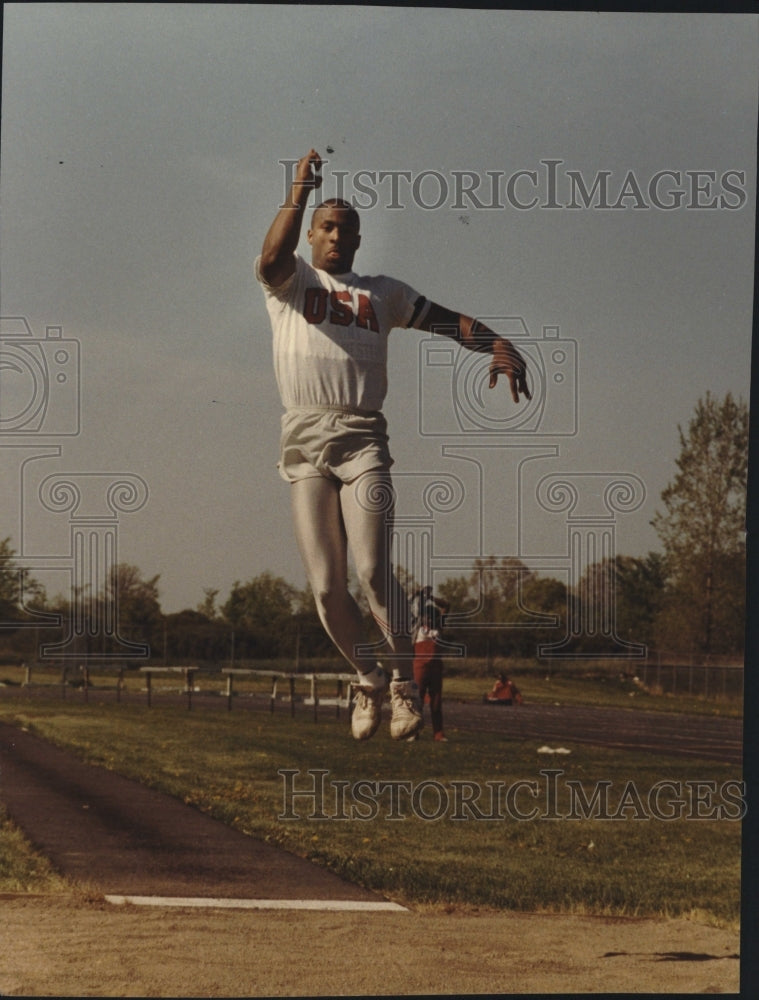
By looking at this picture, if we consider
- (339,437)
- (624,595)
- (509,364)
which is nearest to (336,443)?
(339,437)

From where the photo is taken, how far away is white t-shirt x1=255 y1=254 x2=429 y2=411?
24.8 feet

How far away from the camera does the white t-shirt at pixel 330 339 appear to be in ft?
24.8

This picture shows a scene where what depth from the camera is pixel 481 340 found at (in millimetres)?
7973

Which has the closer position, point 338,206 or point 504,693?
point 338,206

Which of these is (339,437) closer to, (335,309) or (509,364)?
(335,309)

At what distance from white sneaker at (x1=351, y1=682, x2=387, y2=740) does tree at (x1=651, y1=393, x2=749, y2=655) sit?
2.53 metres

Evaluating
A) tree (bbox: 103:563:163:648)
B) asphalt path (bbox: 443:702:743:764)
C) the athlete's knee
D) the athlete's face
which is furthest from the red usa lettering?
asphalt path (bbox: 443:702:743:764)

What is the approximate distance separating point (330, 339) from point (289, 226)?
25.6 inches

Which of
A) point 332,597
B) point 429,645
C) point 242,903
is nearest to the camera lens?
point 332,597

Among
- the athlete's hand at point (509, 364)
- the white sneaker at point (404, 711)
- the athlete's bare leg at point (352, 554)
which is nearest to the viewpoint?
the white sneaker at point (404, 711)

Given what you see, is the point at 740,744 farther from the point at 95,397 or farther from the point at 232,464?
the point at 95,397

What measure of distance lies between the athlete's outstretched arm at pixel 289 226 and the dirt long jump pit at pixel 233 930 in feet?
12.8

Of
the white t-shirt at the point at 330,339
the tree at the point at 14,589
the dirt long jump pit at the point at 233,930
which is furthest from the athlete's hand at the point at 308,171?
the dirt long jump pit at the point at 233,930

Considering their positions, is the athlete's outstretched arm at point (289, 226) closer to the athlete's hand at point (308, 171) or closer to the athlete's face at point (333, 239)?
the athlete's hand at point (308, 171)
